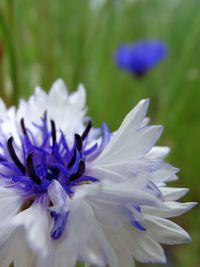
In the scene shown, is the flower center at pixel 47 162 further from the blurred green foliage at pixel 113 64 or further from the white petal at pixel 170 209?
the blurred green foliage at pixel 113 64

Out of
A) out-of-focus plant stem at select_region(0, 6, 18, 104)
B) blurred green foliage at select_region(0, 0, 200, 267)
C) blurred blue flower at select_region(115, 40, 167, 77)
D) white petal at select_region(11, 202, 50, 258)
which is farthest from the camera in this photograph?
blurred blue flower at select_region(115, 40, 167, 77)

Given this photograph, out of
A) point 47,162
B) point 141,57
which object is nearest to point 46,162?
point 47,162

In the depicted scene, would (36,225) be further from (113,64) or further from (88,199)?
(113,64)

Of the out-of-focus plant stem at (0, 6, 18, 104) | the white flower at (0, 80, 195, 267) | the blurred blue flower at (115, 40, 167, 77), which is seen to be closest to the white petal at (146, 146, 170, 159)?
the white flower at (0, 80, 195, 267)

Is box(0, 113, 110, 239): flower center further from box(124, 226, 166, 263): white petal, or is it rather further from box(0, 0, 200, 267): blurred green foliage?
box(0, 0, 200, 267): blurred green foliage

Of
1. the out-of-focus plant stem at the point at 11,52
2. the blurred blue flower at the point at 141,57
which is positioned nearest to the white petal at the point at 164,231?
the out-of-focus plant stem at the point at 11,52

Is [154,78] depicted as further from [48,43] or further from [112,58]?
[48,43]

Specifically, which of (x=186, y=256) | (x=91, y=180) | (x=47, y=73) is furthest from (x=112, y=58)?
(x=91, y=180)
